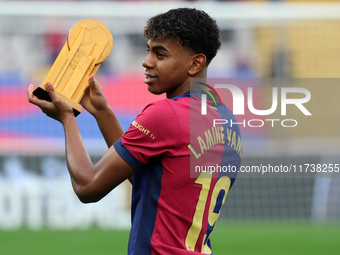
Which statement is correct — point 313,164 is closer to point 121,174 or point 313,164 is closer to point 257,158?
point 257,158

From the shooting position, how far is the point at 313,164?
8172 mm

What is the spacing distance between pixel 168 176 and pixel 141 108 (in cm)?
650

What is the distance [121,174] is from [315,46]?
24.8 feet

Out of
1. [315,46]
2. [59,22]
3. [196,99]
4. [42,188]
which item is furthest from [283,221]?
[196,99]

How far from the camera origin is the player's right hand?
2.39 m

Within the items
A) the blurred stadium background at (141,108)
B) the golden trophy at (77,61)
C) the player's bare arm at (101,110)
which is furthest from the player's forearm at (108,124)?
the blurred stadium background at (141,108)

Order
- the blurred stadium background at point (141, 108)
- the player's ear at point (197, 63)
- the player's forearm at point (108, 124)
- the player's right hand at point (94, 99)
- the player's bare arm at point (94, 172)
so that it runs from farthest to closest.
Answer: the blurred stadium background at point (141, 108)
the player's forearm at point (108, 124)
the player's right hand at point (94, 99)
the player's ear at point (197, 63)
the player's bare arm at point (94, 172)

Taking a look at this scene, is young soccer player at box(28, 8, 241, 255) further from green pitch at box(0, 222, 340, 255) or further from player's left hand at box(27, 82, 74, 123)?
green pitch at box(0, 222, 340, 255)

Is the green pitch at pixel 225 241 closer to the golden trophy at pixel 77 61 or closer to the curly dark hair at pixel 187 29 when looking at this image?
the golden trophy at pixel 77 61

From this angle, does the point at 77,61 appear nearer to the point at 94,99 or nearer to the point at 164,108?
the point at 94,99

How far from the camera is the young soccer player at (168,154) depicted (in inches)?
76.5

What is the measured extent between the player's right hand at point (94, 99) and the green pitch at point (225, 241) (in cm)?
383

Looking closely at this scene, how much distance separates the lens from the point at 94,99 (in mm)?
2414

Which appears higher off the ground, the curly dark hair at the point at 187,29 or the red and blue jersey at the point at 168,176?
the curly dark hair at the point at 187,29
